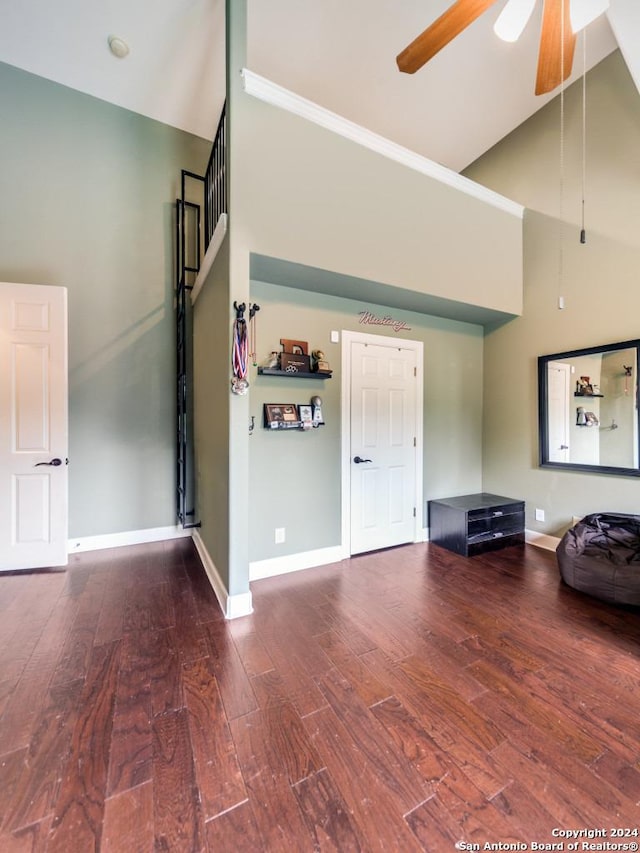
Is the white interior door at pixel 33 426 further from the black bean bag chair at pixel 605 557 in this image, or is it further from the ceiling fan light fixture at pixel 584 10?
the black bean bag chair at pixel 605 557

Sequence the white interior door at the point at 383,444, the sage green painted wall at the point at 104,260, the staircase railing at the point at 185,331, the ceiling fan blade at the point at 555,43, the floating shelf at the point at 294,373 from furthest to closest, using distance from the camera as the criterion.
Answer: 1. the staircase railing at the point at 185,331
2. the white interior door at the point at 383,444
3. the sage green painted wall at the point at 104,260
4. the floating shelf at the point at 294,373
5. the ceiling fan blade at the point at 555,43

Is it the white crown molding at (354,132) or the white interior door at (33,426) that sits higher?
the white crown molding at (354,132)

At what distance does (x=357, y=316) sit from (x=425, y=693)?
2.91m

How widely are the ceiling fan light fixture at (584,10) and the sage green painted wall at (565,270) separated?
1632 millimetres

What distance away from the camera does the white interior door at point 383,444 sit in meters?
3.35

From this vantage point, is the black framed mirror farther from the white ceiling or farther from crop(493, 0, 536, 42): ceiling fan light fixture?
crop(493, 0, 536, 42): ceiling fan light fixture

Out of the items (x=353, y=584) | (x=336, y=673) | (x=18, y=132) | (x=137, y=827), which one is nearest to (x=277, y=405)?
(x=353, y=584)

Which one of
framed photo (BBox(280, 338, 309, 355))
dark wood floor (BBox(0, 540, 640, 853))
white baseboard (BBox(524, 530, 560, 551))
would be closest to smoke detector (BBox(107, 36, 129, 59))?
framed photo (BBox(280, 338, 309, 355))

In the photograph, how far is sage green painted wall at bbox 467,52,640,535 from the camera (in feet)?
9.87

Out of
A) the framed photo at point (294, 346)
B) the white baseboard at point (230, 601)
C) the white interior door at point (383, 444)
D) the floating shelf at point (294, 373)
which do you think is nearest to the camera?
the white baseboard at point (230, 601)

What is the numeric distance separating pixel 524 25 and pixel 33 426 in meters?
4.40

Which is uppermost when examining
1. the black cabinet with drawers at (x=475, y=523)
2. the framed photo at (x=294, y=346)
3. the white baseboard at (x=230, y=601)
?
the framed photo at (x=294, y=346)

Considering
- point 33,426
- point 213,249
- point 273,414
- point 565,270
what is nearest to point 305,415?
point 273,414

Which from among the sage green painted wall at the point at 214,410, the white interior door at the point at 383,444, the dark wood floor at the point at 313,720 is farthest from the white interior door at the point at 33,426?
the white interior door at the point at 383,444
